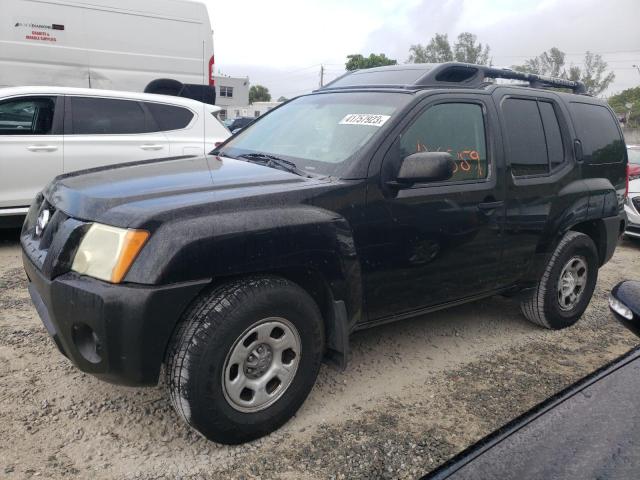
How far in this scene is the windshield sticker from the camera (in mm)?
3016

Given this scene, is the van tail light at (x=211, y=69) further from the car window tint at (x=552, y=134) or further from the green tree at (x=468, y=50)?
the green tree at (x=468, y=50)

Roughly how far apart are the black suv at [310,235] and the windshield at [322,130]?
0.01 m

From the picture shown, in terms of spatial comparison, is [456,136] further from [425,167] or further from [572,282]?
[572,282]

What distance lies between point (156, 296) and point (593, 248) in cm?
347

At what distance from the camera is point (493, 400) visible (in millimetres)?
3090

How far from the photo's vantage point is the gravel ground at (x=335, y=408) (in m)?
2.41

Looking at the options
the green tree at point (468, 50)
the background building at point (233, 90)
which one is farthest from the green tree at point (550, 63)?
the background building at point (233, 90)

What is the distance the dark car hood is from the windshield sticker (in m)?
0.55

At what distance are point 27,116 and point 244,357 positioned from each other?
4.61 meters

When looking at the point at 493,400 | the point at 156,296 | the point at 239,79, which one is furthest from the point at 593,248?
the point at 239,79

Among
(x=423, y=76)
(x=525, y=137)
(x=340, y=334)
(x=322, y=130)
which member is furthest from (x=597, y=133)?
(x=340, y=334)

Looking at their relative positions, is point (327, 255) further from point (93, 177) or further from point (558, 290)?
point (558, 290)

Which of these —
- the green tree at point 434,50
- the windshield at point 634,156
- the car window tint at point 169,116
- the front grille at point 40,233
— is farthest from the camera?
Result: the green tree at point 434,50

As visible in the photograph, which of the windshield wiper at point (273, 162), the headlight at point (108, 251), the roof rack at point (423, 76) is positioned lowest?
the headlight at point (108, 251)
